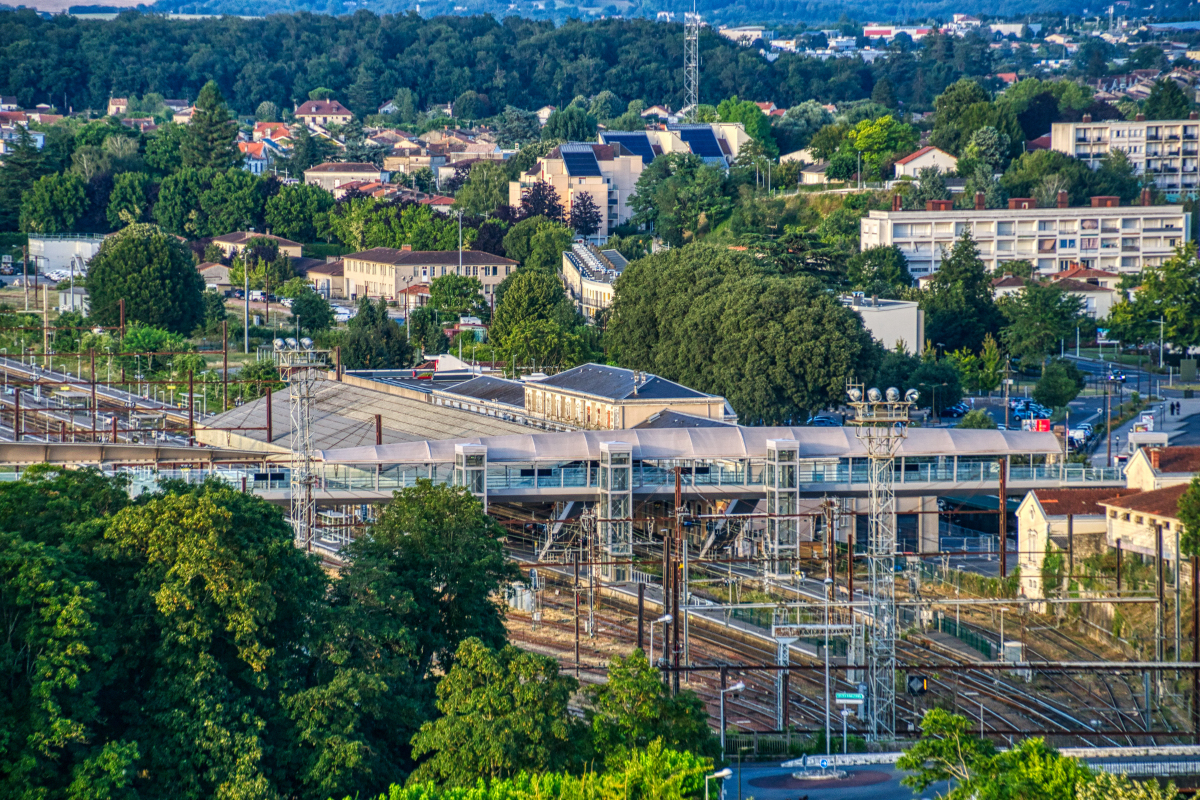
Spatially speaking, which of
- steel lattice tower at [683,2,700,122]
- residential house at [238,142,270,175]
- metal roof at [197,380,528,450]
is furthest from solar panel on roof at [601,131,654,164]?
metal roof at [197,380,528,450]

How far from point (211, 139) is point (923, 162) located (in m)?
36.0

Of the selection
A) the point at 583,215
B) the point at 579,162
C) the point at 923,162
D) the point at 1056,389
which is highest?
the point at 579,162

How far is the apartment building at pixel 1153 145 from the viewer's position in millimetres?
88438

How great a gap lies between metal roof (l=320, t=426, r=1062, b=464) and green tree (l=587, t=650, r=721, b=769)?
14997 millimetres

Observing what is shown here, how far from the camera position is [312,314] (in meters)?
64.9

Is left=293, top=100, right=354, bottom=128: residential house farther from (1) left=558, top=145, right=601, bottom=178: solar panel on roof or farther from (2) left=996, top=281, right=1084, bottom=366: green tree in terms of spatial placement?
(2) left=996, top=281, right=1084, bottom=366: green tree

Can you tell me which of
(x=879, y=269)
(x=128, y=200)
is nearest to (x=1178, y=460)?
(x=879, y=269)

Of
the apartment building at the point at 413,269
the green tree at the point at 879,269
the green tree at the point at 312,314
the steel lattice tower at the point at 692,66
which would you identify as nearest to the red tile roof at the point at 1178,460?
the green tree at the point at 879,269

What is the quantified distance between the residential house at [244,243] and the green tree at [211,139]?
11.4 m

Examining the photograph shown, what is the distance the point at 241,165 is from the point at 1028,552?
71.8 m

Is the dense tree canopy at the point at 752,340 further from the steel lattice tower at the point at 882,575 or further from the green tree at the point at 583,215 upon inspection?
the green tree at the point at 583,215

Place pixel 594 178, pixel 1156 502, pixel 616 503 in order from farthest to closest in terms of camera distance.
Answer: pixel 594 178 → pixel 616 503 → pixel 1156 502

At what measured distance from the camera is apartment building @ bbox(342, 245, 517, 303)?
73562 millimetres

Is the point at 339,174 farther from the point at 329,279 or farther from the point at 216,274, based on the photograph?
the point at 216,274
